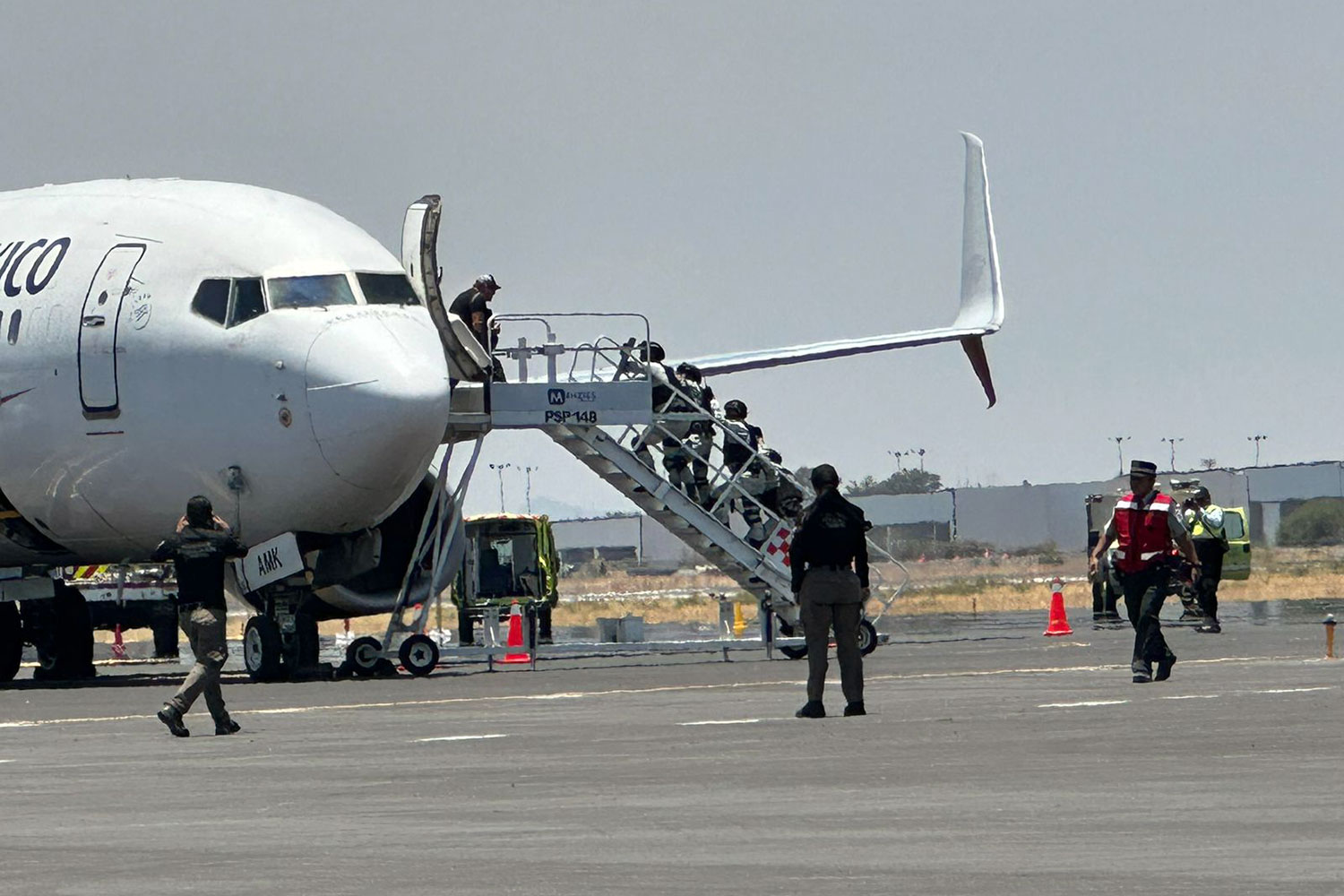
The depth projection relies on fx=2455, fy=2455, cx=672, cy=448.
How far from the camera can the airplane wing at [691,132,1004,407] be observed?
3538 centimetres

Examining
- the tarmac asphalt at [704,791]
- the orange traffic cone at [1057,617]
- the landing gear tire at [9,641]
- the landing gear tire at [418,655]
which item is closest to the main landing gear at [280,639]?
the landing gear tire at [418,655]

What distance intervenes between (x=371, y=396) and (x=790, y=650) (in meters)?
6.94

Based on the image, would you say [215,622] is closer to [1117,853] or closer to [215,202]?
[215,202]

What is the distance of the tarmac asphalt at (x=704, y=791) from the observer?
855 cm

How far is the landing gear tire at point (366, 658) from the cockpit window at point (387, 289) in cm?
366

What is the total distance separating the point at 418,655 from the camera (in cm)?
2634

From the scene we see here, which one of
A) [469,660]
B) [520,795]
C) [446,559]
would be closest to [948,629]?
[469,660]

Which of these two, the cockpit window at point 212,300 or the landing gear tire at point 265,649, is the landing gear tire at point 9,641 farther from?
the cockpit window at point 212,300

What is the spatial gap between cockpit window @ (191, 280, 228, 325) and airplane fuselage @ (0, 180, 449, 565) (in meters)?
0.02

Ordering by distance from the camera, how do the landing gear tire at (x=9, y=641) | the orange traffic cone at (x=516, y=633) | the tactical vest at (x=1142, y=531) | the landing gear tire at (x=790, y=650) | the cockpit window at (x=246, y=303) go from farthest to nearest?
the orange traffic cone at (x=516, y=633) → the landing gear tire at (x=9, y=641) → the landing gear tire at (x=790, y=650) → the cockpit window at (x=246, y=303) → the tactical vest at (x=1142, y=531)

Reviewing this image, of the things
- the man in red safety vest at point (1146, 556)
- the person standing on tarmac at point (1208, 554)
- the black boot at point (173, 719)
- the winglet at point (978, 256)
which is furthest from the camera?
the winglet at point (978, 256)

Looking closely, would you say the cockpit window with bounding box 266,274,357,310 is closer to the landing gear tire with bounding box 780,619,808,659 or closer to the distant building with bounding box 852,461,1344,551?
the landing gear tire with bounding box 780,619,808,659

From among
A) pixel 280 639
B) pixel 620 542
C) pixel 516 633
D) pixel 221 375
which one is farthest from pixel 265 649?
pixel 620 542

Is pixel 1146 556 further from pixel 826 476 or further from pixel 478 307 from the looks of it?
pixel 478 307
